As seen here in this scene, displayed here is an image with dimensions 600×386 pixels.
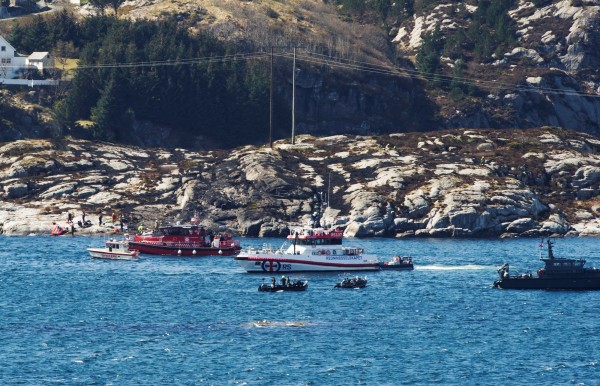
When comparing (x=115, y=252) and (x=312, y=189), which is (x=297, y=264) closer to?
(x=115, y=252)

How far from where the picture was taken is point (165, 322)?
9969 cm

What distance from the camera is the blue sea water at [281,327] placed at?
3174 inches

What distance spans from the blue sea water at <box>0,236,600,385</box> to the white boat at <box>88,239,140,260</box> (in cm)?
249

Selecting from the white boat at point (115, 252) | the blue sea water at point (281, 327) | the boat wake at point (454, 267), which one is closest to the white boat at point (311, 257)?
the blue sea water at point (281, 327)

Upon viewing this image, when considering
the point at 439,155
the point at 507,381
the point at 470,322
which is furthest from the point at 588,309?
the point at 439,155

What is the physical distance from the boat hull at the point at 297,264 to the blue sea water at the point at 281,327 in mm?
1381

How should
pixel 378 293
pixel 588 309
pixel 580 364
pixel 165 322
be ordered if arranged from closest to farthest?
pixel 580 364 < pixel 165 322 < pixel 588 309 < pixel 378 293

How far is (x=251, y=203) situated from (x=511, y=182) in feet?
140

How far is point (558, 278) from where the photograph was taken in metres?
121

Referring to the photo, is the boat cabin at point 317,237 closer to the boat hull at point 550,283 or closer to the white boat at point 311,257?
the white boat at point 311,257

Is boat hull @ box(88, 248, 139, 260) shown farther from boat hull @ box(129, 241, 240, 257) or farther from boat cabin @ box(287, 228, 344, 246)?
boat cabin @ box(287, 228, 344, 246)

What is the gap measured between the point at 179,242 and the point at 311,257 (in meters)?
28.1

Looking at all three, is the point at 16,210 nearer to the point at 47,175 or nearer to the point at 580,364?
the point at 47,175

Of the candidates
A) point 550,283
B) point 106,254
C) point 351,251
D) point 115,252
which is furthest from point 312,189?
point 550,283
